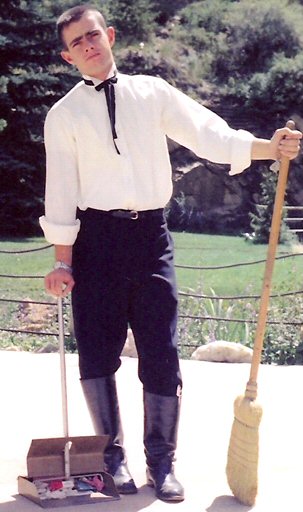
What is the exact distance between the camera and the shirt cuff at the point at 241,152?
2914 mm

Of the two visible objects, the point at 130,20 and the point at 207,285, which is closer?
the point at 207,285

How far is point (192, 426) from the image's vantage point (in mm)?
3953

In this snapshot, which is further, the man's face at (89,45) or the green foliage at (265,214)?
the green foliage at (265,214)

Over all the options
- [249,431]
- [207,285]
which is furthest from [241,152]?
[207,285]

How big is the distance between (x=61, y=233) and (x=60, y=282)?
0.15 metres

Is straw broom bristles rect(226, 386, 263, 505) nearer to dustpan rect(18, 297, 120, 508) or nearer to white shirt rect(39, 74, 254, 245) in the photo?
dustpan rect(18, 297, 120, 508)

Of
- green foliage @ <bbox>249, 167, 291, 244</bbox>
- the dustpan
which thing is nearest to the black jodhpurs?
the dustpan

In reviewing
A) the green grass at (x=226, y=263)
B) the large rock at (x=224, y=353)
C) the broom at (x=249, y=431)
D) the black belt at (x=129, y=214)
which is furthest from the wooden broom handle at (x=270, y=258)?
the green grass at (x=226, y=263)

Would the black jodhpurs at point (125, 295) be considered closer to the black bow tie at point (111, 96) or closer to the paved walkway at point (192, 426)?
the black bow tie at point (111, 96)

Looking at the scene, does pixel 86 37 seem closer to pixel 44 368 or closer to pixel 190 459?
pixel 190 459

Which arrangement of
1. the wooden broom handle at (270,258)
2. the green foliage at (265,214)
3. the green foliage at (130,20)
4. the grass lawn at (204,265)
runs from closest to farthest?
1. the wooden broom handle at (270,258)
2. the grass lawn at (204,265)
3. the green foliage at (265,214)
4. the green foliage at (130,20)

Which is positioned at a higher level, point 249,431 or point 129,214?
point 129,214

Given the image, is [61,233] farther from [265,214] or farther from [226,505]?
[265,214]

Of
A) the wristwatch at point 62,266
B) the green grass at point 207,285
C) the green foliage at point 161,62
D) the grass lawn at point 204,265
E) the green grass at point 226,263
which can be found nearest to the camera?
the wristwatch at point 62,266
